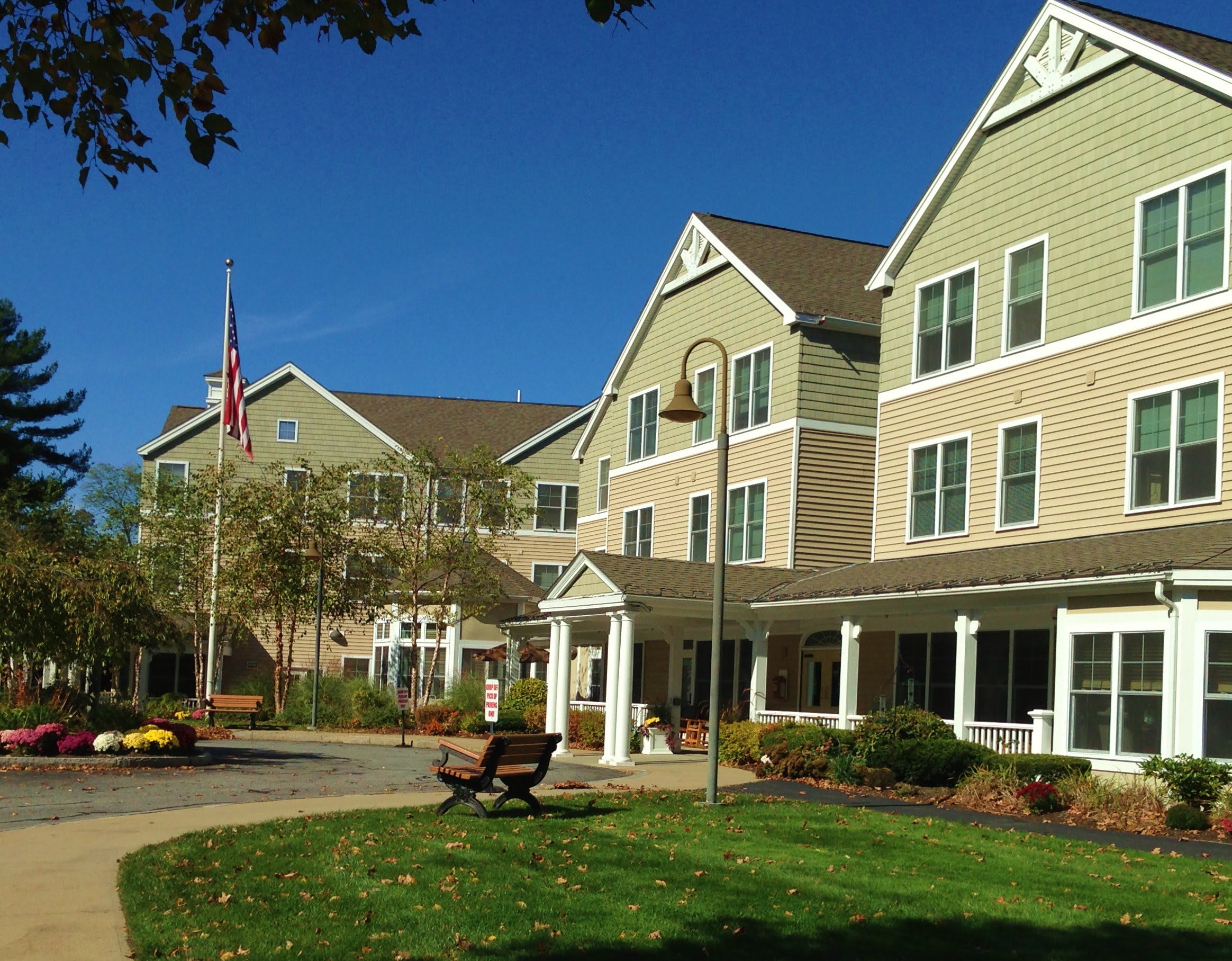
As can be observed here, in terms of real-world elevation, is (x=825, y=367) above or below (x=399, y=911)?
above

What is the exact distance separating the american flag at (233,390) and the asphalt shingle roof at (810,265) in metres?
14.0

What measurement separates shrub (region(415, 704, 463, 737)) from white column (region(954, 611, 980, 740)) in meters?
17.3

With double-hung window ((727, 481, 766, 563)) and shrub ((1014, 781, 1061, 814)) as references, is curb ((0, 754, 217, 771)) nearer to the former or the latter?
double-hung window ((727, 481, 766, 563))

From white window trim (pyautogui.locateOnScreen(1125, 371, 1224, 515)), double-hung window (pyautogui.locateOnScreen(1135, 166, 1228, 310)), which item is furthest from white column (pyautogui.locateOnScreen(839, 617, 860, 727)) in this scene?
double-hung window (pyautogui.locateOnScreen(1135, 166, 1228, 310))

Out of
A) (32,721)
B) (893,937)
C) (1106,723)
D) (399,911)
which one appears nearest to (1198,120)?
(1106,723)

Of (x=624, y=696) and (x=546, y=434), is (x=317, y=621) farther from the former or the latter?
(x=546, y=434)

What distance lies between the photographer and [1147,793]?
17281mm

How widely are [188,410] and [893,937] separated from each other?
4731 cm

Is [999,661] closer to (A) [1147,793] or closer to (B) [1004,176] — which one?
(A) [1147,793]

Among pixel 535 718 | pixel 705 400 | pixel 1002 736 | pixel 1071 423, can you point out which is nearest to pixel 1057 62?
pixel 1071 423

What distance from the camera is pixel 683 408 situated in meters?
17.3

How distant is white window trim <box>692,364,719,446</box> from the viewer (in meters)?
32.4

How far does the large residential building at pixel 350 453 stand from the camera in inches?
1886

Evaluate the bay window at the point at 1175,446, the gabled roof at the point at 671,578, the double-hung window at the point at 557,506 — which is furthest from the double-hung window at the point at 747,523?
the double-hung window at the point at 557,506
